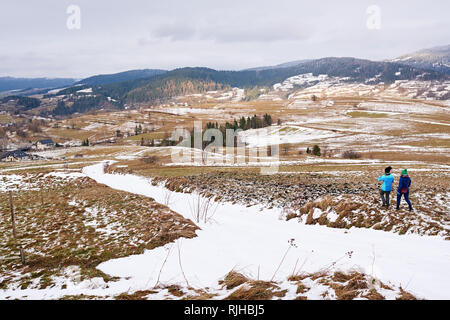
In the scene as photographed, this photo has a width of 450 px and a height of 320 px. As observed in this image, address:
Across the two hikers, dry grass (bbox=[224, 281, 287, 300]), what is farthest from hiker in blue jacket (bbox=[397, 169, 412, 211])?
dry grass (bbox=[224, 281, 287, 300])

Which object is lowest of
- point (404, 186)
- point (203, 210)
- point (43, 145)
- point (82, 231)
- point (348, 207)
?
point (43, 145)

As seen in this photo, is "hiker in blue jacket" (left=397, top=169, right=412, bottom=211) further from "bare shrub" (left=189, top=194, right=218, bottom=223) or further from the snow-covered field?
"bare shrub" (left=189, top=194, right=218, bottom=223)

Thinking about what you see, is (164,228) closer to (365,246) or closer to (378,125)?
(365,246)

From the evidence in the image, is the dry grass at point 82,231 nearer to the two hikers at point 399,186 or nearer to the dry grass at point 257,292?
the dry grass at point 257,292

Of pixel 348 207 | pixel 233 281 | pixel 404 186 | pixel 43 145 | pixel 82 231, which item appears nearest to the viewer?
pixel 233 281

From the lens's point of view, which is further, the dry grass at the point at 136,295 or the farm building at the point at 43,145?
the farm building at the point at 43,145

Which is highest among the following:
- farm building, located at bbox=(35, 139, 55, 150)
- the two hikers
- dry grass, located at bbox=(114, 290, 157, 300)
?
the two hikers

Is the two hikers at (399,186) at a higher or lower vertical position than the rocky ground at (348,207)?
higher

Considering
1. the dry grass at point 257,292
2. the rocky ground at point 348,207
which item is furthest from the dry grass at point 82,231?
the rocky ground at point 348,207

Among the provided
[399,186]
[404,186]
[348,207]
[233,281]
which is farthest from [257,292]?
[404,186]

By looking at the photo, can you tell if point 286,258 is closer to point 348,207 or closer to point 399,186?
point 348,207

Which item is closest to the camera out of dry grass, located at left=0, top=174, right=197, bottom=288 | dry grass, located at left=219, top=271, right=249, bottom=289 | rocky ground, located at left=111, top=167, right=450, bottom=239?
dry grass, located at left=219, top=271, right=249, bottom=289

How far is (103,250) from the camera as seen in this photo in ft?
36.4
